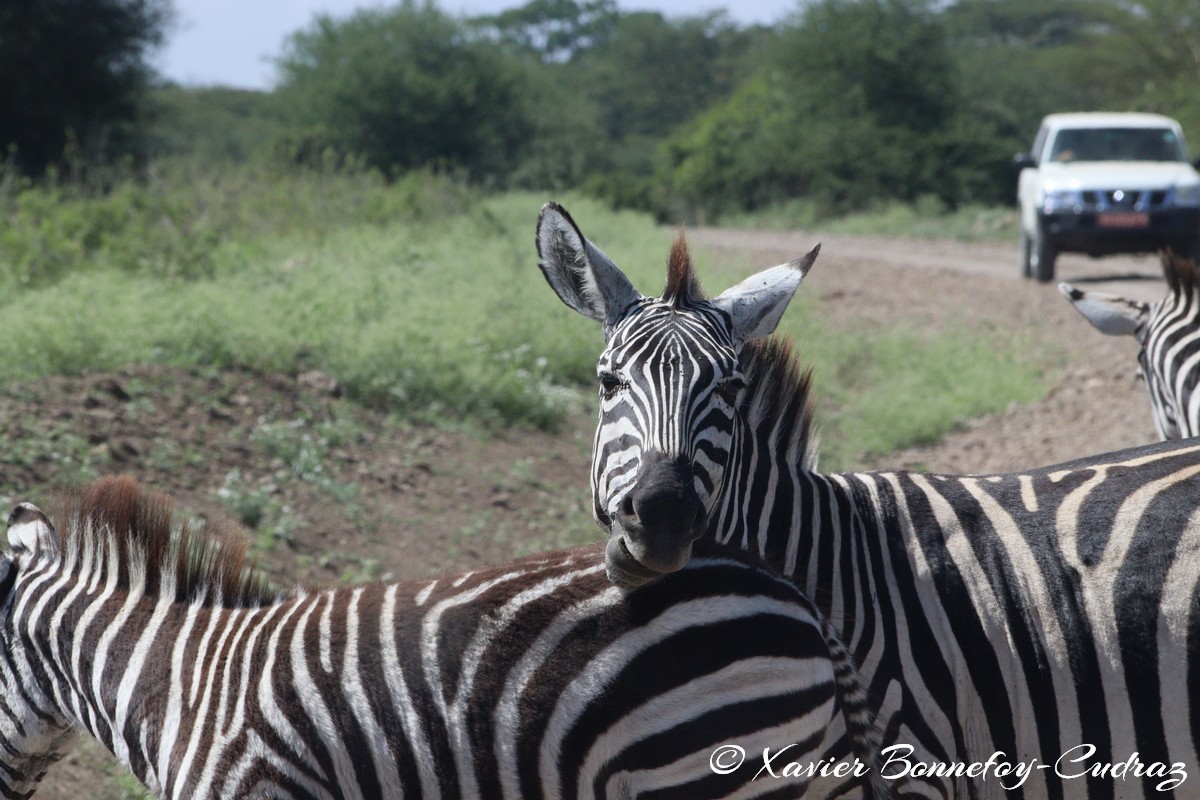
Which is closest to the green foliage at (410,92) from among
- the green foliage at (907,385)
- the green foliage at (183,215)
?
the green foliage at (183,215)

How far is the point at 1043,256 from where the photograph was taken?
14.6 meters

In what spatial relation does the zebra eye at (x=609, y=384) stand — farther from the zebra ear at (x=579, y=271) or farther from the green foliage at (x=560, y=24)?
the green foliage at (x=560, y=24)

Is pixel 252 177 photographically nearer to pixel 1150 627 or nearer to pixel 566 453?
pixel 566 453

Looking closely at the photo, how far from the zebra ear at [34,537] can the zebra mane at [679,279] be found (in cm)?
166

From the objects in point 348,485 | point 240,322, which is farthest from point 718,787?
point 240,322

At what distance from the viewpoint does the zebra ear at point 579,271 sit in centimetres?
309

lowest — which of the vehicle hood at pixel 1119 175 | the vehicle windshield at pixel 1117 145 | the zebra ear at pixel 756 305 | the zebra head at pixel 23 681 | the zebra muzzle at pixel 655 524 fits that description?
the zebra head at pixel 23 681

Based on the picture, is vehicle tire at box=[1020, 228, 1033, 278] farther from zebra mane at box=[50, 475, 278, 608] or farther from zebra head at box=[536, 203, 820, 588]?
zebra mane at box=[50, 475, 278, 608]

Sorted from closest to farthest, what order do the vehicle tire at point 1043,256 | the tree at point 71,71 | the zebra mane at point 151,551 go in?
1. the zebra mane at point 151,551
2. the vehicle tire at point 1043,256
3. the tree at point 71,71

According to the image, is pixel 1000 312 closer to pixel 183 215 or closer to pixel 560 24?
pixel 183 215

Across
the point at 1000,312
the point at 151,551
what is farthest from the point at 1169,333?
the point at 1000,312

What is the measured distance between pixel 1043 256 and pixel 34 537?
1379cm

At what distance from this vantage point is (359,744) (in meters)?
2.38

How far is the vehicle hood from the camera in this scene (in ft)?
46.1
